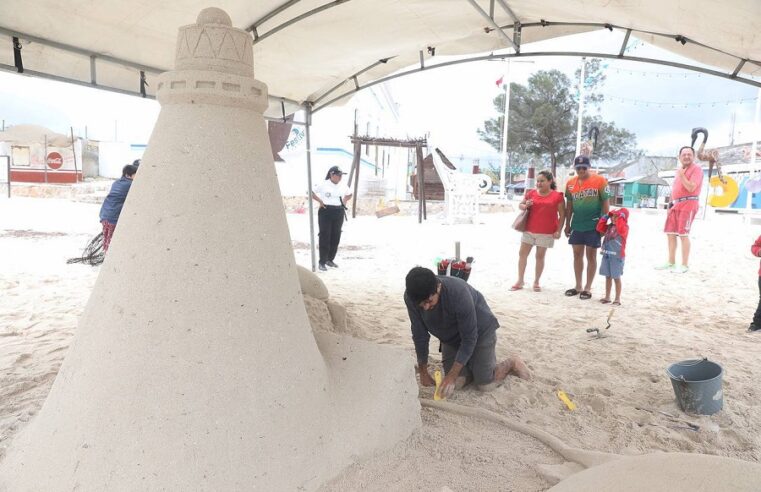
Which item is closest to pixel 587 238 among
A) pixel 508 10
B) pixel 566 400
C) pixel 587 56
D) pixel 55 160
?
pixel 587 56

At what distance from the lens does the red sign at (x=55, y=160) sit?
72.2 ft

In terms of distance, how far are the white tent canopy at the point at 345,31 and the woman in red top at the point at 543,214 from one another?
1550mm

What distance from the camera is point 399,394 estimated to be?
7.23 ft

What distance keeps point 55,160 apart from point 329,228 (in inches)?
830

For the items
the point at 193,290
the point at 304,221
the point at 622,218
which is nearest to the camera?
the point at 193,290

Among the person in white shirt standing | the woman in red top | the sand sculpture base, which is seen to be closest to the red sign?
the person in white shirt standing

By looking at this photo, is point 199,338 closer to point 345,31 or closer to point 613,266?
point 345,31

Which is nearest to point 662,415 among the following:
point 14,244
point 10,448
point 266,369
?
point 266,369

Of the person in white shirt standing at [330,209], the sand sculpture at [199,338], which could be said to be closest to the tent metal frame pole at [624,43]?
the sand sculpture at [199,338]

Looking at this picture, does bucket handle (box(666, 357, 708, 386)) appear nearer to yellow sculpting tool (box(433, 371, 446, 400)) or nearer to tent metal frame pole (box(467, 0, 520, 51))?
yellow sculpting tool (box(433, 371, 446, 400))

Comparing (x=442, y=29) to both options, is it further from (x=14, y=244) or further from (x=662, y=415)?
(x=14, y=244)

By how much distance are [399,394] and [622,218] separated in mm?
3673

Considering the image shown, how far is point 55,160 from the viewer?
22.2 meters

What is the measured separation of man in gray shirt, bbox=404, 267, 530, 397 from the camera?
248 centimetres
